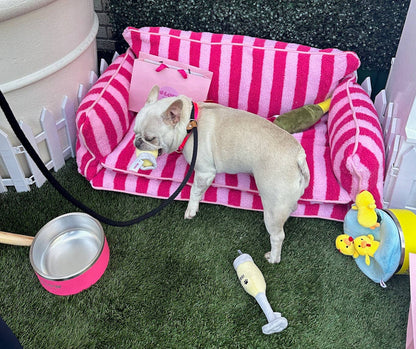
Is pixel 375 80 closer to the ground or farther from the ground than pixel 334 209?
farther from the ground

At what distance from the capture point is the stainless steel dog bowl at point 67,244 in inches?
81.4

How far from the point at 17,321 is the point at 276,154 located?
1.40 metres

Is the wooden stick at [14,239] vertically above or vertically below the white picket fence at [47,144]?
below

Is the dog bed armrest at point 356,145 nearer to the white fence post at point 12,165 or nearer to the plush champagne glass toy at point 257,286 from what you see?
the plush champagne glass toy at point 257,286

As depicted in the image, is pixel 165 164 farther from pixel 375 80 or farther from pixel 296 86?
pixel 375 80

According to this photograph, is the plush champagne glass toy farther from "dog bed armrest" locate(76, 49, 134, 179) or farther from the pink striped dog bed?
"dog bed armrest" locate(76, 49, 134, 179)

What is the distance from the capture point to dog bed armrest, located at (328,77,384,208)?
7.04 feet

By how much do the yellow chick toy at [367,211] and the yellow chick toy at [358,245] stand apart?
0.07m

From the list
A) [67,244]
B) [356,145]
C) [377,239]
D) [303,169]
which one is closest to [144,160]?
[67,244]

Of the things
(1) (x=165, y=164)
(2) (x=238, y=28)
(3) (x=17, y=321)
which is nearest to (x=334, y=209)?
(1) (x=165, y=164)

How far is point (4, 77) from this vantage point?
2.09 m

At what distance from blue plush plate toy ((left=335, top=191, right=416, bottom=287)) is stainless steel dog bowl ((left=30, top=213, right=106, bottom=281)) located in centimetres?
124

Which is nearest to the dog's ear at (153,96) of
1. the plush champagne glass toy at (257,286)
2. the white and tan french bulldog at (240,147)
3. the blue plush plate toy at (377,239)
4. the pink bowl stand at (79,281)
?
the white and tan french bulldog at (240,147)

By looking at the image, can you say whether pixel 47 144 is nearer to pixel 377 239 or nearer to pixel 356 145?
pixel 356 145
